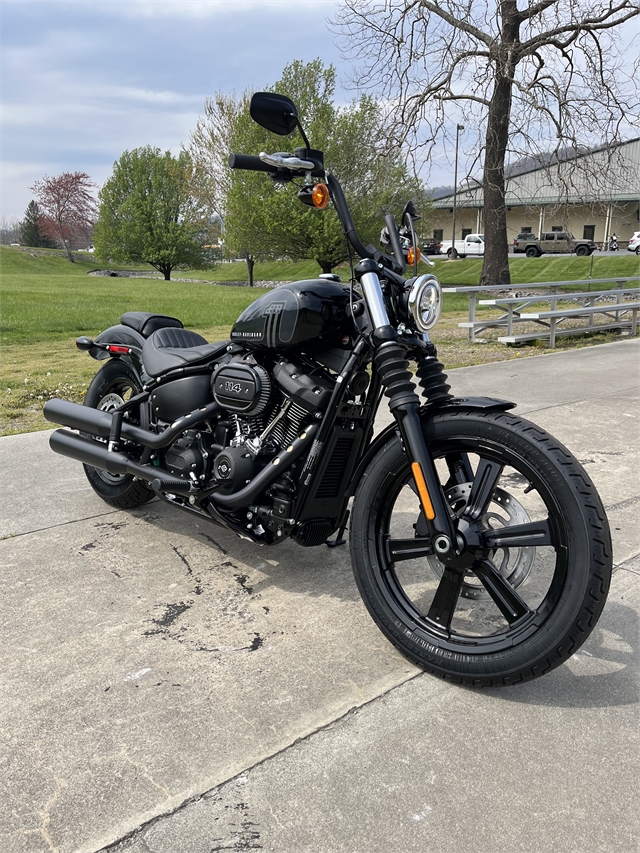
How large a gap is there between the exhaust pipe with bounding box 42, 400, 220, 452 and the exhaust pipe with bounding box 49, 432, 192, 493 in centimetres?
7

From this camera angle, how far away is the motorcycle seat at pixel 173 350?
337 centimetres

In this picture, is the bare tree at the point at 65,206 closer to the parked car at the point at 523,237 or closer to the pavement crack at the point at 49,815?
the parked car at the point at 523,237

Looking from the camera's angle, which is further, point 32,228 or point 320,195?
point 32,228

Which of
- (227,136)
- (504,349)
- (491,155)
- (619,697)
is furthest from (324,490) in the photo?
(227,136)

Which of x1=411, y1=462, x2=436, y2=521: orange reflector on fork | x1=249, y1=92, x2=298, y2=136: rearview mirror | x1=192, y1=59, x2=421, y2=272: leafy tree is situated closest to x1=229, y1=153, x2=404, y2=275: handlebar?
x1=249, y1=92, x2=298, y2=136: rearview mirror

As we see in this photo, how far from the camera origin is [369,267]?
259cm

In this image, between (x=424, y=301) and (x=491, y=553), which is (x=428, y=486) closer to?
(x=491, y=553)

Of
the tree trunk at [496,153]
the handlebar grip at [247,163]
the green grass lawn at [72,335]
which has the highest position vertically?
the tree trunk at [496,153]

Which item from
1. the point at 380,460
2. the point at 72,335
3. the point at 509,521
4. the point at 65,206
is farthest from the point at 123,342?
the point at 65,206

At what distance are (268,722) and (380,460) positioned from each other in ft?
3.10

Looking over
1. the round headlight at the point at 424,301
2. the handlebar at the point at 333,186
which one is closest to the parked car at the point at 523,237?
the handlebar at the point at 333,186

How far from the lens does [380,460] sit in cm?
257

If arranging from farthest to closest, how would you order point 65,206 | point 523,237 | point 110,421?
point 65,206
point 523,237
point 110,421

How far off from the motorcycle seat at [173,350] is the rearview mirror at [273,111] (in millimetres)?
1067
